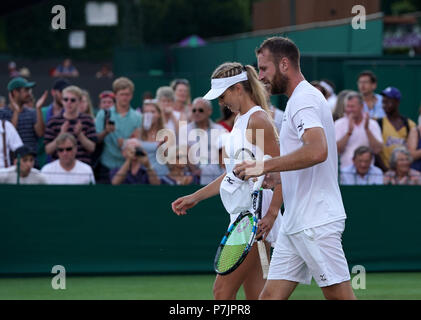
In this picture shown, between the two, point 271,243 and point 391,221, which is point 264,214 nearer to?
point 271,243

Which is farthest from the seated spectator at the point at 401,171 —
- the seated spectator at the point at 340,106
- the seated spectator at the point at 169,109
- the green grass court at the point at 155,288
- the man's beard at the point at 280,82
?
the man's beard at the point at 280,82

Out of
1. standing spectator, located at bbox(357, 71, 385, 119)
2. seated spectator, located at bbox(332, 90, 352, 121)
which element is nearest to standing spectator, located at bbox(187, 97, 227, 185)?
seated spectator, located at bbox(332, 90, 352, 121)

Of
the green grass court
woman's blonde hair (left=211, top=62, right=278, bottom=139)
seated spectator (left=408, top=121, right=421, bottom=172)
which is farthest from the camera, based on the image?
seated spectator (left=408, top=121, right=421, bottom=172)

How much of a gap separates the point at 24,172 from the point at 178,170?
1790 mm

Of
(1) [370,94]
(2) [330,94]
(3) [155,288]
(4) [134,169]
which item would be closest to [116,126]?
(4) [134,169]

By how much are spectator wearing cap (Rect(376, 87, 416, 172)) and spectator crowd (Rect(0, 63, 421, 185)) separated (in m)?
0.01

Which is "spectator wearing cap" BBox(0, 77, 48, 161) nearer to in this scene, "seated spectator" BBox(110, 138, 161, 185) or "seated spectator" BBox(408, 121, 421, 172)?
"seated spectator" BBox(110, 138, 161, 185)

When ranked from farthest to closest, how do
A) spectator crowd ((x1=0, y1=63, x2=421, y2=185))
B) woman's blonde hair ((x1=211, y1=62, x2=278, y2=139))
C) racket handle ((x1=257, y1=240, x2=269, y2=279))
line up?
spectator crowd ((x1=0, y1=63, x2=421, y2=185))
woman's blonde hair ((x1=211, y1=62, x2=278, y2=139))
racket handle ((x1=257, y1=240, x2=269, y2=279))

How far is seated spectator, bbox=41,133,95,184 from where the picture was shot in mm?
10672

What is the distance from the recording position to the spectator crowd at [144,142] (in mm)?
10797

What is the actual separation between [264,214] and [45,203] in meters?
4.64

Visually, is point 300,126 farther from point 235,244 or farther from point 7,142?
point 7,142

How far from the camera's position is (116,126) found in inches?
451

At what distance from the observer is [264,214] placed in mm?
6543
